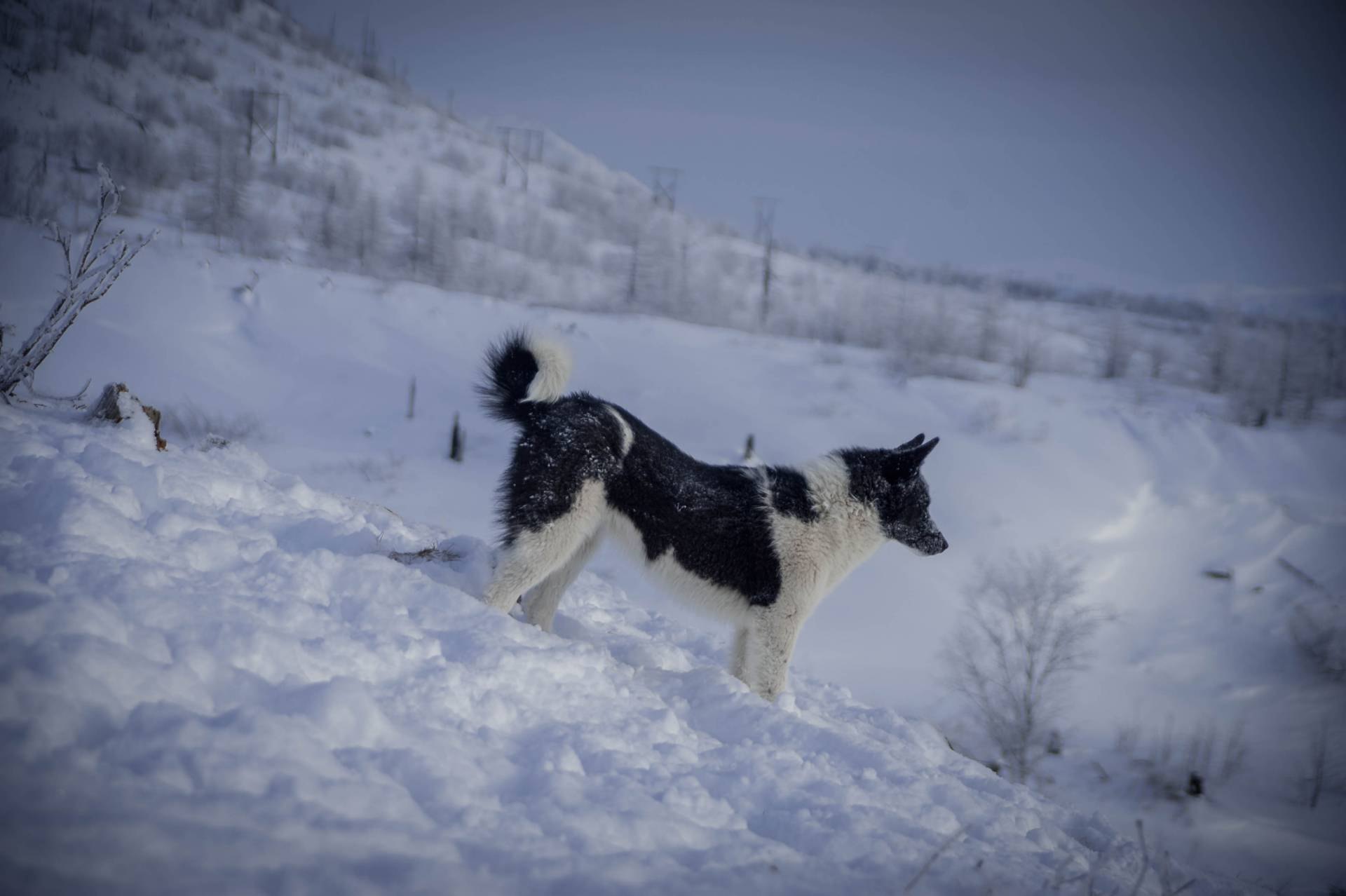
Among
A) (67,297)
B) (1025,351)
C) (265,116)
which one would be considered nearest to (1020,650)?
(67,297)

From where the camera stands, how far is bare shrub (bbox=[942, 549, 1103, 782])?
13781 mm

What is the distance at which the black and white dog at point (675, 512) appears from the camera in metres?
4.79

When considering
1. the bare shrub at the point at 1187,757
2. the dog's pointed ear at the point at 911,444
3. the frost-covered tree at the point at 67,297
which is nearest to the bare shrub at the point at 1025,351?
the bare shrub at the point at 1187,757

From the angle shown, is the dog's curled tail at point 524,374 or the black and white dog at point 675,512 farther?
the dog's curled tail at point 524,374

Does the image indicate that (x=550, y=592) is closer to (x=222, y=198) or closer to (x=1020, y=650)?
(x=1020, y=650)

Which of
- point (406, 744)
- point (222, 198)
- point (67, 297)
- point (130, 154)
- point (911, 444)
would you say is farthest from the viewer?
point (130, 154)

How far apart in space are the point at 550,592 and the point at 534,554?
781 mm

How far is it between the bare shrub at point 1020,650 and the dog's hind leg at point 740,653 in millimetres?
10332

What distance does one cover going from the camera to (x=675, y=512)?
5.04 metres

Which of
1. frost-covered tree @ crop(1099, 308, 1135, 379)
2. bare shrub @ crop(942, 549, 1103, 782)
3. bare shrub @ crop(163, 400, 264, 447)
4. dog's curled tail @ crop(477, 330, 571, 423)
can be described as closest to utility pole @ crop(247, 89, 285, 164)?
bare shrub @ crop(163, 400, 264, 447)

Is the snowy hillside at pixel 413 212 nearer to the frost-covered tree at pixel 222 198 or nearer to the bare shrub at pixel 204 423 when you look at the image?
the frost-covered tree at pixel 222 198

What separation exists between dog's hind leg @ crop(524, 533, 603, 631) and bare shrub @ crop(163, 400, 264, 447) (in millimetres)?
16853

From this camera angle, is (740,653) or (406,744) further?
(740,653)

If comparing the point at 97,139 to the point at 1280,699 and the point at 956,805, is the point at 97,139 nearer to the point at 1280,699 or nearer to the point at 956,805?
the point at 956,805
